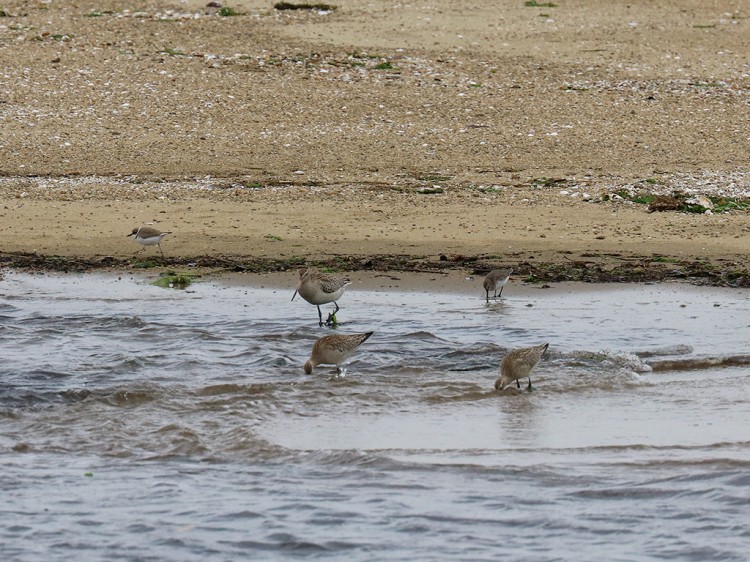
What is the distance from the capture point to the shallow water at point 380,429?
723cm

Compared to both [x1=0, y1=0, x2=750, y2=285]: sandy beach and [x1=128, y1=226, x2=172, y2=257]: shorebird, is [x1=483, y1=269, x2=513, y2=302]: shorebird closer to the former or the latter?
[x1=0, y1=0, x2=750, y2=285]: sandy beach

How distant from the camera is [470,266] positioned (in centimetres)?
1369

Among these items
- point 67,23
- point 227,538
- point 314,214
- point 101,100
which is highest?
point 67,23

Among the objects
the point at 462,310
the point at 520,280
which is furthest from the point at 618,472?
the point at 520,280

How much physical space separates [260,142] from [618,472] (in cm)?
1145

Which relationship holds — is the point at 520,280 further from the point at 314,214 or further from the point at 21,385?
the point at 21,385

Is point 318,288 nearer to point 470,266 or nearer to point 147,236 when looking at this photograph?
point 470,266

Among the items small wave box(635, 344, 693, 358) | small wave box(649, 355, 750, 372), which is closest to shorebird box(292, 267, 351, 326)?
small wave box(635, 344, 693, 358)

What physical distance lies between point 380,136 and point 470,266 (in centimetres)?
534

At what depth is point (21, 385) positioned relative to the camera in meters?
10.1

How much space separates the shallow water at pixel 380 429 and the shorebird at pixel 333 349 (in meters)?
0.16

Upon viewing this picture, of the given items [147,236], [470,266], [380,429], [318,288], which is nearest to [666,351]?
[380,429]

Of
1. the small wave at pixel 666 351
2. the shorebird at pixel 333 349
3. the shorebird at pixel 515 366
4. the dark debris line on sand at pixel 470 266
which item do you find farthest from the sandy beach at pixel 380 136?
the shorebird at pixel 515 366

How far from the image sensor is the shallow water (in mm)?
7230
